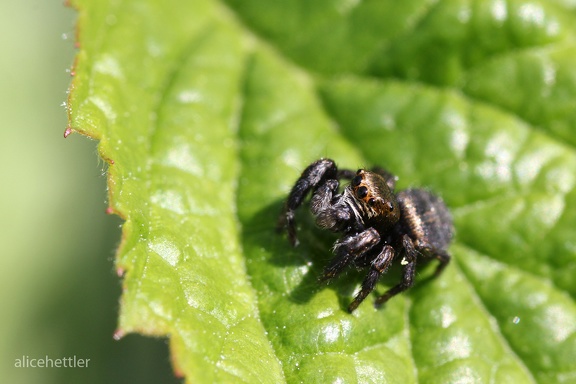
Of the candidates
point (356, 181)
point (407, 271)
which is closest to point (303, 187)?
point (356, 181)

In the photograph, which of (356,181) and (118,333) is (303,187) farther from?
(118,333)

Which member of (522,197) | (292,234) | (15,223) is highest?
(15,223)

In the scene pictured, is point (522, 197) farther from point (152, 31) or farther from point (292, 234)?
point (152, 31)

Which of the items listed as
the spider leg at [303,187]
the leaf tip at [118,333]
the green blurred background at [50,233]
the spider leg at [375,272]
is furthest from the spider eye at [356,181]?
the leaf tip at [118,333]

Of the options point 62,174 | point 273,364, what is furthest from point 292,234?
point 62,174

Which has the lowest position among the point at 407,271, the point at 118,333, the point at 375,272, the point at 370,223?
the point at 407,271

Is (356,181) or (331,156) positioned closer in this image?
(356,181)
